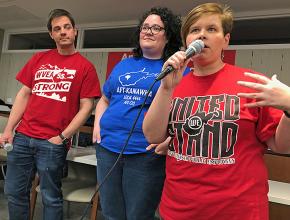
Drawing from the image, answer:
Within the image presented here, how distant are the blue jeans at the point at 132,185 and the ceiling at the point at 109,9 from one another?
2.93 meters

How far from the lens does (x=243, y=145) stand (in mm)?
863

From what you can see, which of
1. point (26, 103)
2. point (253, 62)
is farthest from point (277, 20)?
point (26, 103)

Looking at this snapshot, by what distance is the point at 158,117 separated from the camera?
96 cm

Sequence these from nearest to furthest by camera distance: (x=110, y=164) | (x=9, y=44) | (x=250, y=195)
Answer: (x=250, y=195) < (x=110, y=164) < (x=9, y=44)

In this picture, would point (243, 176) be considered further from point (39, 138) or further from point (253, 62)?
point (253, 62)

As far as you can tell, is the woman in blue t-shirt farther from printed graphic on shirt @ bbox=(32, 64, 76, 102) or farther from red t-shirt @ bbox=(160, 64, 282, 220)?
printed graphic on shirt @ bbox=(32, 64, 76, 102)

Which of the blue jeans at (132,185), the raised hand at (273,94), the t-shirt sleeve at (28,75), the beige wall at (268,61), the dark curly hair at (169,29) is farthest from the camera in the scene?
the beige wall at (268,61)

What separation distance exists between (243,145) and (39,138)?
1.21 metres

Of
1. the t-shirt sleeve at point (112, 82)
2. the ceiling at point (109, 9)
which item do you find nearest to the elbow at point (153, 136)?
the t-shirt sleeve at point (112, 82)

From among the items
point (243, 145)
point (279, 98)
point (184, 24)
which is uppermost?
point (184, 24)

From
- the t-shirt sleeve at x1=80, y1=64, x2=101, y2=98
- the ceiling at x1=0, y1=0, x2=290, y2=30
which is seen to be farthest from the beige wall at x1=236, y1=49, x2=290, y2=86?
the t-shirt sleeve at x1=80, y1=64, x2=101, y2=98

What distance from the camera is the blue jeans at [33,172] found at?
1.67 meters

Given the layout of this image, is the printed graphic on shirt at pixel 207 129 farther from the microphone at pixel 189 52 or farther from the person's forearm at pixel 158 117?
the microphone at pixel 189 52

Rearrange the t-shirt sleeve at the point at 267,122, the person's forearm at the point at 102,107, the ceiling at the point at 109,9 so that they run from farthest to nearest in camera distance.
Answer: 1. the ceiling at the point at 109,9
2. the person's forearm at the point at 102,107
3. the t-shirt sleeve at the point at 267,122
